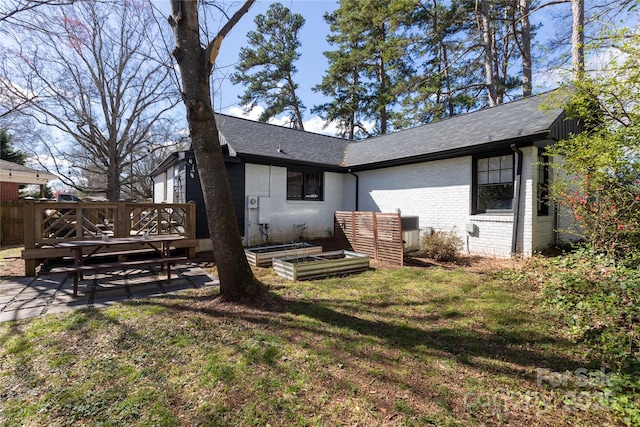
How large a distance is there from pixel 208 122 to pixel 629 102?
Result: 6.21 metres

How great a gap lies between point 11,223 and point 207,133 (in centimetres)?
1224

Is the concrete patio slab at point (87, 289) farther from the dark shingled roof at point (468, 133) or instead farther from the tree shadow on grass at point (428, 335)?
the dark shingled roof at point (468, 133)

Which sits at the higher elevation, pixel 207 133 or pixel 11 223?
pixel 207 133

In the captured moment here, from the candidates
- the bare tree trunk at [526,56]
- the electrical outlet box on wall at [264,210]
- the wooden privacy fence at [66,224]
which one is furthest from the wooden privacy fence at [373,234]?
the bare tree trunk at [526,56]

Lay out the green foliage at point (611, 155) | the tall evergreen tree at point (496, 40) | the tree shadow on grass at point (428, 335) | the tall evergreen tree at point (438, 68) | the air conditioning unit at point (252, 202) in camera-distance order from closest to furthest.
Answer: the tree shadow on grass at point (428, 335) → the green foliage at point (611, 155) → the air conditioning unit at point (252, 202) → the tall evergreen tree at point (496, 40) → the tall evergreen tree at point (438, 68)

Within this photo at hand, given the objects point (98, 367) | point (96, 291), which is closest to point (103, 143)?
point (96, 291)

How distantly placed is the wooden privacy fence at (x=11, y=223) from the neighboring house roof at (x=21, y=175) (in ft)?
8.54

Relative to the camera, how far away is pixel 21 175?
12.7m

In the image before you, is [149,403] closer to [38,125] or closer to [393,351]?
[393,351]

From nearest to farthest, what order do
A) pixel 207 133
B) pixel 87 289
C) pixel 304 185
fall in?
pixel 207 133 < pixel 87 289 < pixel 304 185

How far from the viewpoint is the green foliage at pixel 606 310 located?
7.28 feet

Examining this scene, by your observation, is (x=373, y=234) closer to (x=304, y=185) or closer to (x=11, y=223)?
(x=304, y=185)

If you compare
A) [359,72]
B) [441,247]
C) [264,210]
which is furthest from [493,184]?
[359,72]

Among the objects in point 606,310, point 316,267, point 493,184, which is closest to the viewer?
point 606,310
